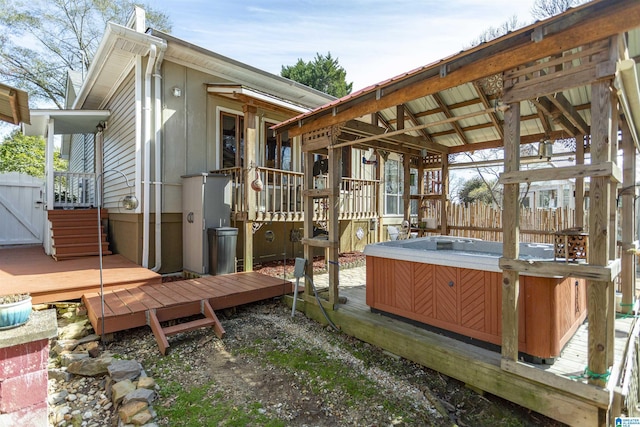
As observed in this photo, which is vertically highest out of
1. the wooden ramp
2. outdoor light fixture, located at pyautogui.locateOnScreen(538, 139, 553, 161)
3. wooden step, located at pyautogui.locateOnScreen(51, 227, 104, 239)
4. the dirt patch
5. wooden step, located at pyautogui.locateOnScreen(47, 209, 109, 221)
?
outdoor light fixture, located at pyautogui.locateOnScreen(538, 139, 553, 161)

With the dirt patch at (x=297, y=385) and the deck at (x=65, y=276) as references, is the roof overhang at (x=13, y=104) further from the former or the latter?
the dirt patch at (x=297, y=385)

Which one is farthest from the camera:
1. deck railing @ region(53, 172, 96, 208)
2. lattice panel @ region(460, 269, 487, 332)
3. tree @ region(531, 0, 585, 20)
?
tree @ region(531, 0, 585, 20)

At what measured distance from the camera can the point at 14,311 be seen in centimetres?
222

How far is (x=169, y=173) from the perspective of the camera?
6805mm

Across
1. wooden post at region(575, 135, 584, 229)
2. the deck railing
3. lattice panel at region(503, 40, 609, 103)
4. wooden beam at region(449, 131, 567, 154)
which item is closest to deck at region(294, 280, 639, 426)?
wooden post at region(575, 135, 584, 229)

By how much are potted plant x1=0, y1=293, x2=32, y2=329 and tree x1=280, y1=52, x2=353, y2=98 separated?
18242 millimetres

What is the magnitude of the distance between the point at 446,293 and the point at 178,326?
10.4 feet

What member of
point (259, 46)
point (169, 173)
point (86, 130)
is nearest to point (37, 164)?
point (86, 130)

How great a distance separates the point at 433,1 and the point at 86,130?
9577mm

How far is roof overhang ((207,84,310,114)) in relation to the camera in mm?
6556

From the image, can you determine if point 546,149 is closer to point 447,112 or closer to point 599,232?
point 447,112

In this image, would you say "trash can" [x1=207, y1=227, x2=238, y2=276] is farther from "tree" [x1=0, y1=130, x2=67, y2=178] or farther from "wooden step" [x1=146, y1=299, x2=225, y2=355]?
"tree" [x1=0, y1=130, x2=67, y2=178]

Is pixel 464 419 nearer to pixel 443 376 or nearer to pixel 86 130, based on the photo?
pixel 443 376

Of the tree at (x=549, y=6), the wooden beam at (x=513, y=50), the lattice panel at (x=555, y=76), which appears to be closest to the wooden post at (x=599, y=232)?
the lattice panel at (x=555, y=76)
